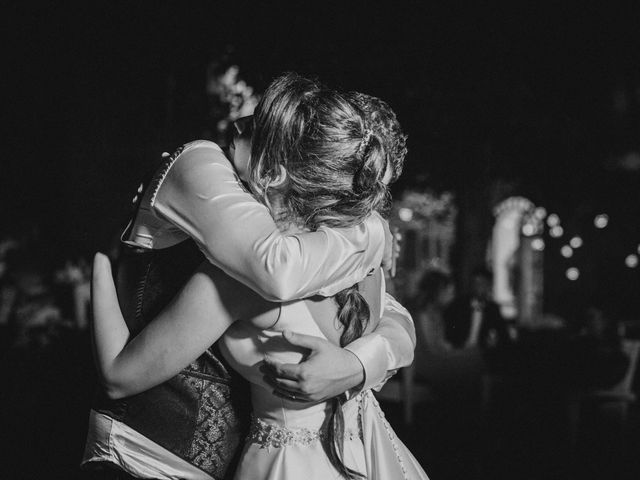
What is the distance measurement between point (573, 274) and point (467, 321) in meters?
10.7

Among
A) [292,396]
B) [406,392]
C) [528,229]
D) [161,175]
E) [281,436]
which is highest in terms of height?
[528,229]

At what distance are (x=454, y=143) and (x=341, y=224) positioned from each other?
747cm

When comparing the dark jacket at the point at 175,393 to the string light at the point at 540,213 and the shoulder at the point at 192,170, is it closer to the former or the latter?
the shoulder at the point at 192,170

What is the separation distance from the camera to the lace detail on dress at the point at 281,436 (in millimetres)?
1469

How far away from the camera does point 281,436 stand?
147 centimetres

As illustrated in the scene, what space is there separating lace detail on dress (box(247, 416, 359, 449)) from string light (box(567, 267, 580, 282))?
663 inches

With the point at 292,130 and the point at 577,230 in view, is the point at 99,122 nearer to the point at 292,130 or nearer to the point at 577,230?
the point at 292,130

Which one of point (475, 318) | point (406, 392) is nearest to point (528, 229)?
point (475, 318)

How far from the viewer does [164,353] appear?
4.36 feet

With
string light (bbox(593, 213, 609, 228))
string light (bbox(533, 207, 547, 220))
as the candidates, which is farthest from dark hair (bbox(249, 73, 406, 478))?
string light (bbox(533, 207, 547, 220))

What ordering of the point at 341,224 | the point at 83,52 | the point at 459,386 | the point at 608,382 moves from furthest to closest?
the point at 459,386 < the point at 608,382 < the point at 83,52 < the point at 341,224

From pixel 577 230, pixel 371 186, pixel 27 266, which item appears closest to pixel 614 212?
pixel 577 230

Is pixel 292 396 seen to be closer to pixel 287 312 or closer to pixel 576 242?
pixel 287 312

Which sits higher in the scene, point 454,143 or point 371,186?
point 454,143
